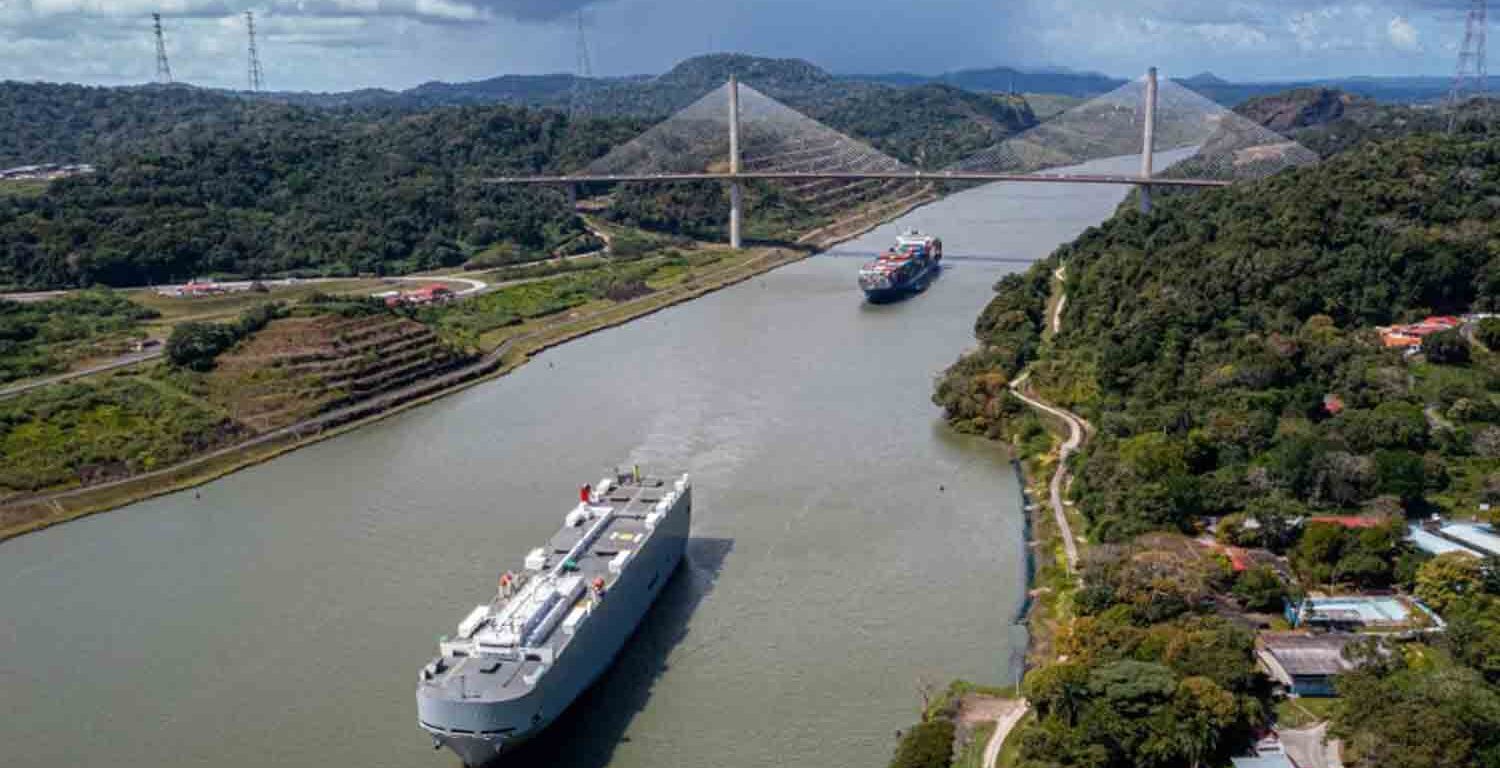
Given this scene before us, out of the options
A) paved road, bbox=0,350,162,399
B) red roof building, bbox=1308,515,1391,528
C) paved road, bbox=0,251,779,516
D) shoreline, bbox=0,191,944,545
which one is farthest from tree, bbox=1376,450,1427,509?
paved road, bbox=0,350,162,399

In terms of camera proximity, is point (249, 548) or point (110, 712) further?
point (249, 548)

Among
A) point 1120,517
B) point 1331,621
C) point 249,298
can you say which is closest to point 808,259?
point 249,298

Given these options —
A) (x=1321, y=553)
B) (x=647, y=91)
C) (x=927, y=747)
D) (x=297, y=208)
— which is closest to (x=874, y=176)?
(x=297, y=208)

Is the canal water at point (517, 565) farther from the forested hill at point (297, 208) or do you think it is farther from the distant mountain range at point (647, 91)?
the distant mountain range at point (647, 91)

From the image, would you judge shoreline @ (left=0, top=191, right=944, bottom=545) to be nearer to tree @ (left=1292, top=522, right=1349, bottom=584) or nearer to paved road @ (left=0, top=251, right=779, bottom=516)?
paved road @ (left=0, top=251, right=779, bottom=516)

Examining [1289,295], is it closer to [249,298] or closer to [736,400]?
[736,400]

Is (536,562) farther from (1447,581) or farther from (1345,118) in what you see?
(1345,118)
